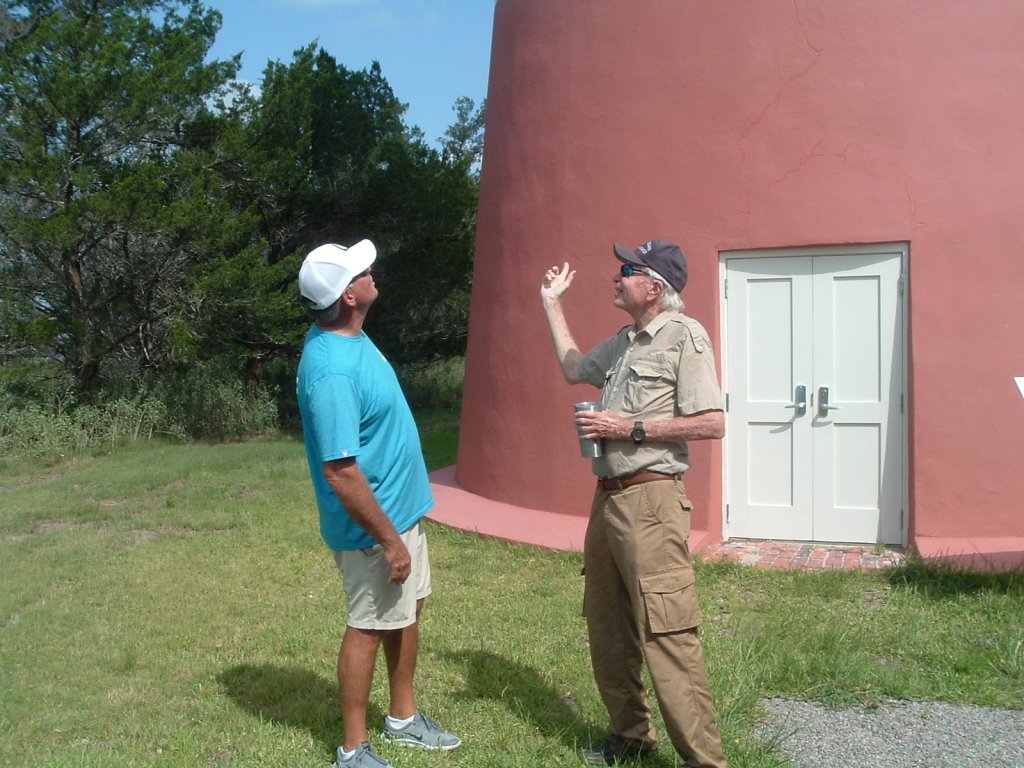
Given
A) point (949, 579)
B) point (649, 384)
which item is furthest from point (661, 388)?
point (949, 579)

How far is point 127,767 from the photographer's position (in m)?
3.50

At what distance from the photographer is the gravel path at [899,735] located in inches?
137

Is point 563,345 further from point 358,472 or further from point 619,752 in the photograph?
point 619,752

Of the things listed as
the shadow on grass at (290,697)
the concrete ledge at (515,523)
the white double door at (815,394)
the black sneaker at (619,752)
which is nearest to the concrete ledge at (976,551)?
the white double door at (815,394)

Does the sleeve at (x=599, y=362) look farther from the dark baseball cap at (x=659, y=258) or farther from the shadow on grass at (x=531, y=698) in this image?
the shadow on grass at (x=531, y=698)

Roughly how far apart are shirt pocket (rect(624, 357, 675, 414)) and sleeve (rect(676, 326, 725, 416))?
4 centimetres

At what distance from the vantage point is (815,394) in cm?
Result: 629

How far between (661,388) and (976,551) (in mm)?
3371

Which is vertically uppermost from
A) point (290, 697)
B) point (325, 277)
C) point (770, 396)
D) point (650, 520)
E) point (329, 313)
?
point (325, 277)

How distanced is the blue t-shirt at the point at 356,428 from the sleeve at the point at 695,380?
3.00 ft

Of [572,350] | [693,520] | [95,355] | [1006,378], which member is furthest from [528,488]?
[95,355]

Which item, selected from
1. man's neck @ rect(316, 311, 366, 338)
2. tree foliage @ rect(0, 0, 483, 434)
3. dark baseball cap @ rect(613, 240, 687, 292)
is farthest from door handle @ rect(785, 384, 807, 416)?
tree foliage @ rect(0, 0, 483, 434)

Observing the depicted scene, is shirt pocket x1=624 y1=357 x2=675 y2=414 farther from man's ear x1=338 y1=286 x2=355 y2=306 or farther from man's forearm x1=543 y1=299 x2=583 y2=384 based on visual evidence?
man's ear x1=338 y1=286 x2=355 y2=306

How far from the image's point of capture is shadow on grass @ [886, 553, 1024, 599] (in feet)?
16.9
